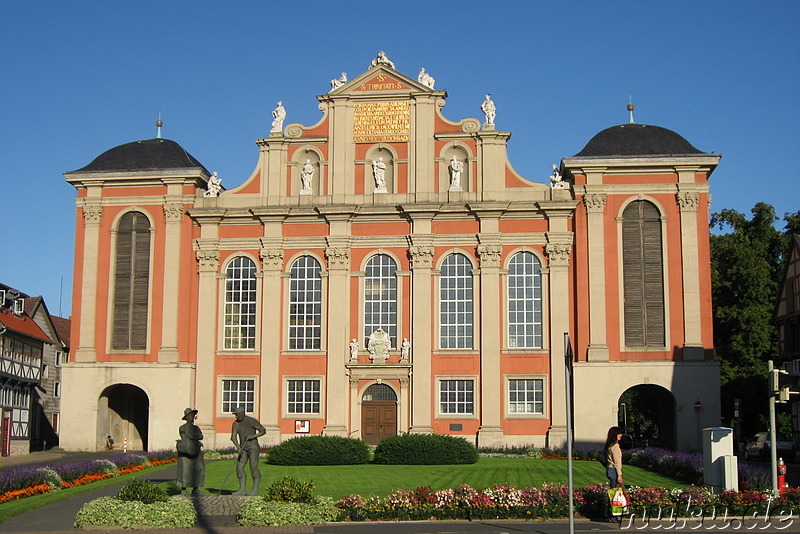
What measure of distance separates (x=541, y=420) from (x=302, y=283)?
12586mm

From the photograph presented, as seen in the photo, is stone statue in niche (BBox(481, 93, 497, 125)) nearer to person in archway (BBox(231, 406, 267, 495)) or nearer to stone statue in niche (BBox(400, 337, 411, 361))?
stone statue in niche (BBox(400, 337, 411, 361))

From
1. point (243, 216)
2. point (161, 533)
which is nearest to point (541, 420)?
point (243, 216)

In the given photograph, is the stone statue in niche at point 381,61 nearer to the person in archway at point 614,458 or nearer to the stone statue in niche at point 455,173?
the stone statue in niche at point 455,173

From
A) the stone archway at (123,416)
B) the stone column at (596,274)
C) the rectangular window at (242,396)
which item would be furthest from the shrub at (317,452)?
the stone archway at (123,416)

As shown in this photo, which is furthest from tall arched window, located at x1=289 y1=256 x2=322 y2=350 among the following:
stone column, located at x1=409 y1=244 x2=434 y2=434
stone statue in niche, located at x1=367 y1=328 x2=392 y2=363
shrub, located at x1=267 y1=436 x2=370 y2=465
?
shrub, located at x1=267 y1=436 x2=370 y2=465

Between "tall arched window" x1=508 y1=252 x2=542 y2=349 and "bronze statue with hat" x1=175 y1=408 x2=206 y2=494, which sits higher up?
"tall arched window" x1=508 y1=252 x2=542 y2=349

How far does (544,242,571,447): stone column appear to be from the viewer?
136 feet

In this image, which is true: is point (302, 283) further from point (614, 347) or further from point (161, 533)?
point (161, 533)

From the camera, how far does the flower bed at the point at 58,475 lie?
2423cm

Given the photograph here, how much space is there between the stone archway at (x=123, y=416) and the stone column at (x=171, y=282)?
11.3 feet

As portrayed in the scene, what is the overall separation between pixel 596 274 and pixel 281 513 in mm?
25311

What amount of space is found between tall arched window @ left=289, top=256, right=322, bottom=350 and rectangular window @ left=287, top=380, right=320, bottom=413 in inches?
64.7

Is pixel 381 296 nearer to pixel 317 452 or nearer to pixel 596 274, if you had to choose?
pixel 596 274

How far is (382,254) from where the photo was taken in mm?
44000
